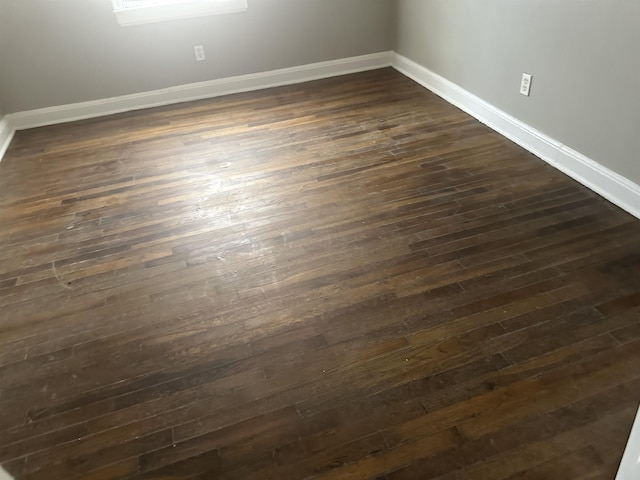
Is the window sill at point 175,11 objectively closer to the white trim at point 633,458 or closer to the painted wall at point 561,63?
the painted wall at point 561,63

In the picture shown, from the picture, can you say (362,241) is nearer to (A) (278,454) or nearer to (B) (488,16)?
(A) (278,454)

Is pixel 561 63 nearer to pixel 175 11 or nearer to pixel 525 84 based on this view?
pixel 525 84

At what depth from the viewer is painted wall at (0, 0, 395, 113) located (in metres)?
3.57

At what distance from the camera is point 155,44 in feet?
12.5

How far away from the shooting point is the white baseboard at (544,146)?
7.64 ft

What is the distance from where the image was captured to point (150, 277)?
220 cm

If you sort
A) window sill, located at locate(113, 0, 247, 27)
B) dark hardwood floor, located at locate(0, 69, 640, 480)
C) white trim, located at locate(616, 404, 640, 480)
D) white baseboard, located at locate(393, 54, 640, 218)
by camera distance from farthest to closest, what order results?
window sill, located at locate(113, 0, 247, 27) → white baseboard, located at locate(393, 54, 640, 218) → dark hardwood floor, located at locate(0, 69, 640, 480) → white trim, located at locate(616, 404, 640, 480)

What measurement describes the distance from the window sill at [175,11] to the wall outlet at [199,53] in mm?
228

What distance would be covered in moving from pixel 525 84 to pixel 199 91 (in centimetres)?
249

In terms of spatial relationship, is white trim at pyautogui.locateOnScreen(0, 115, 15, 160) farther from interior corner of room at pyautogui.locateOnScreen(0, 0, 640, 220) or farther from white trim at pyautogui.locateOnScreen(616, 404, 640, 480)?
white trim at pyautogui.locateOnScreen(616, 404, 640, 480)

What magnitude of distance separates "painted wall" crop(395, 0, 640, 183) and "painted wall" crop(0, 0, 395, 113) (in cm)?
89

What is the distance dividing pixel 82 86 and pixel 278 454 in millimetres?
3404

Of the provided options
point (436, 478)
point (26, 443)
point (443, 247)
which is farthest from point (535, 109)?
point (26, 443)

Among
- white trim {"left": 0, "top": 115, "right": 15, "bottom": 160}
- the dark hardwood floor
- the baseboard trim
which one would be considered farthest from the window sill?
the dark hardwood floor
